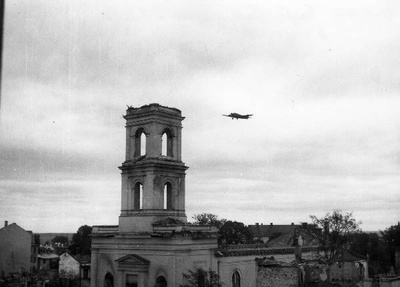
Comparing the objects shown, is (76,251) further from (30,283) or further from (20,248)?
(30,283)

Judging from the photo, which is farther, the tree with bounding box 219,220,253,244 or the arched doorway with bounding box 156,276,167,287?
the tree with bounding box 219,220,253,244

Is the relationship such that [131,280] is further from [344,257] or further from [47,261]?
[47,261]

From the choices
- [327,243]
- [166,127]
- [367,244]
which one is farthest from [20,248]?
[367,244]

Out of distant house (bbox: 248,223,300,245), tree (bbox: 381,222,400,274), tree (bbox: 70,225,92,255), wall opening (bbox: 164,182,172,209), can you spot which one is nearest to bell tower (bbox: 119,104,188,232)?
wall opening (bbox: 164,182,172,209)

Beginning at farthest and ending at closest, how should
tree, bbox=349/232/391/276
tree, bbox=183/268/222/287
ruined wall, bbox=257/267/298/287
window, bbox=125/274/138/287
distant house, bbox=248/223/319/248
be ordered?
tree, bbox=349/232/391/276 → distant house, bbox=248/223/319/248 → window, bbox=125/274/138/287 → tree, bbox=183/268/222/287 → ruined wall, bbox=257/267/298/287

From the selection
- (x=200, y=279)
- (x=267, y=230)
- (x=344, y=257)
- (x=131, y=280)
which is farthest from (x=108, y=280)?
(x=267, y=230)

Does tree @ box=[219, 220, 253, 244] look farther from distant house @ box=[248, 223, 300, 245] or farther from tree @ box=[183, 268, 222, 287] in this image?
tree @ box=[183, 268, 222, 287]
